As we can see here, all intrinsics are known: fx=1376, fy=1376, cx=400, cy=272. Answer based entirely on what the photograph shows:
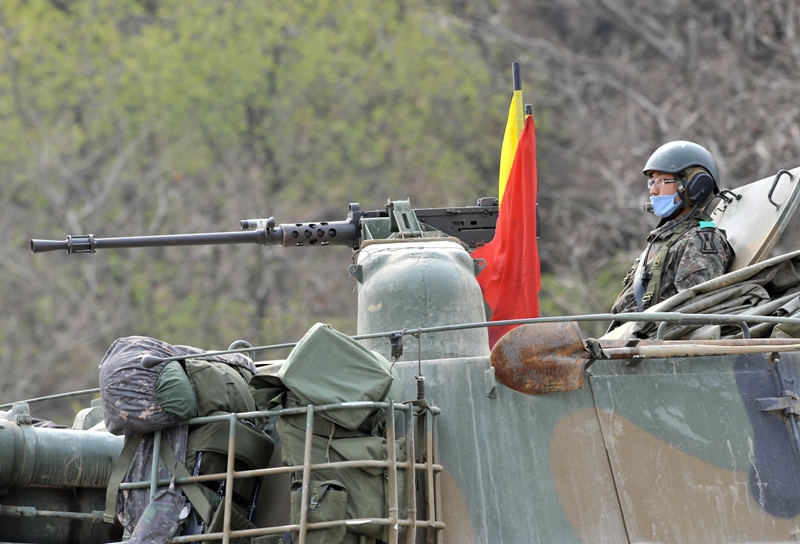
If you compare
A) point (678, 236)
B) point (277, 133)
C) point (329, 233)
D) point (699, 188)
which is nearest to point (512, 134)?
point (329, 233)

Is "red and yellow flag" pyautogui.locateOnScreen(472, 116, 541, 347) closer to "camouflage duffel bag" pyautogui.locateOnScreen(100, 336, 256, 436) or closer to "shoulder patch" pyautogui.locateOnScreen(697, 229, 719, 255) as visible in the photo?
"shoulder patch" pyautogui.locateOnScreen(697, 229, 719, 255)

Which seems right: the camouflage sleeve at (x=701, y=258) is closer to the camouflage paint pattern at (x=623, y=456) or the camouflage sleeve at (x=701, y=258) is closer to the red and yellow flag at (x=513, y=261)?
the camouflage paint pattern at (x=623, y=456)

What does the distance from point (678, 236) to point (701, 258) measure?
31cm

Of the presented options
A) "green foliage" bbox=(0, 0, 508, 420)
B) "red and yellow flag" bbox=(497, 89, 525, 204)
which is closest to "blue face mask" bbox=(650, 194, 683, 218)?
"red and yellow flag" bbox=(497, 89, 525, 204)

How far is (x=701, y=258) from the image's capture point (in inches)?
271

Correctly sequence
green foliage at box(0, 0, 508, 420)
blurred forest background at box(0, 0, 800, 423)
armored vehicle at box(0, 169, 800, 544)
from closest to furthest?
armored vehicle at box(0, 169, 800, 544)
blurred forest background at box(0, 0, 800, 423)
green foliage at box(0, 0, 508, 420)

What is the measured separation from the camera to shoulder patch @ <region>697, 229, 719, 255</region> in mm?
6906

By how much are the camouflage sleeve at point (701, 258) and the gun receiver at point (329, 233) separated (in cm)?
172

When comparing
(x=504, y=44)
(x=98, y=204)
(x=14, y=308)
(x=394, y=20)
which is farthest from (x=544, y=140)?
(x=14, y=308)

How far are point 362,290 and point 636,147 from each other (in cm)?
1484

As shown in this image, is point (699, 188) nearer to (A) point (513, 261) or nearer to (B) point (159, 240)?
(A) point (513, 261)

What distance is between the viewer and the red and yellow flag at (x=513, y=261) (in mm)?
8078

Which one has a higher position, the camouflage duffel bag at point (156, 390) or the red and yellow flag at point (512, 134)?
the red and yellow flag at point (512, 134)

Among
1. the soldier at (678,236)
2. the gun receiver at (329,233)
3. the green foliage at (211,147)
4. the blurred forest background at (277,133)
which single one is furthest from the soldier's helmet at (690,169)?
the green foliage at (211,147)
